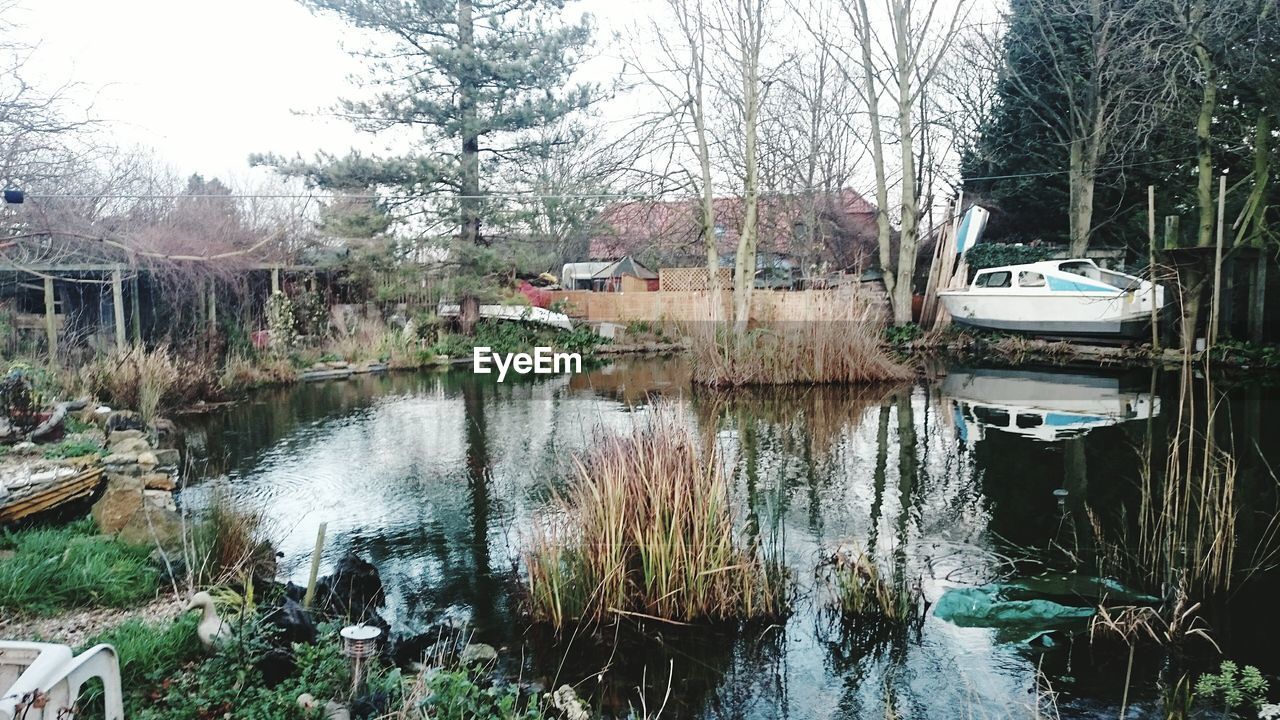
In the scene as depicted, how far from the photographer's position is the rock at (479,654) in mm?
3324

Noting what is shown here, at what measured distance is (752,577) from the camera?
3.76 meters

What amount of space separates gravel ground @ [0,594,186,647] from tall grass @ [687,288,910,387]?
7.27 m

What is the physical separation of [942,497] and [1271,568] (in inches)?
71.4

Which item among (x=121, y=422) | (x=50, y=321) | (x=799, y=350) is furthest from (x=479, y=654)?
(x=50, y=321)

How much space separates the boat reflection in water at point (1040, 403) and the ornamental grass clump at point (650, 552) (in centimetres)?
429

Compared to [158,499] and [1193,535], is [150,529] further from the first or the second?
[1193,535]

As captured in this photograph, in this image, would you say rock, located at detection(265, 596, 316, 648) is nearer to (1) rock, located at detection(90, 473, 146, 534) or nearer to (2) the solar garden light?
(2) the solar garden light

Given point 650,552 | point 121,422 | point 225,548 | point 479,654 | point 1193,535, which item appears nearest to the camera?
point 479,654

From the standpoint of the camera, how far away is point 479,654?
3.36m

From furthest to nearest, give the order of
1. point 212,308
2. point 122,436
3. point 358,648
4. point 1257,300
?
point 212,308
point 1257,300
point 122,436
point 358,648

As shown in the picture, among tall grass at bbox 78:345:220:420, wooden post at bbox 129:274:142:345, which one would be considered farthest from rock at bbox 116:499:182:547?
wooden post at bbox 129:274:142:345

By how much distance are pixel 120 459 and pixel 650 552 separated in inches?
157

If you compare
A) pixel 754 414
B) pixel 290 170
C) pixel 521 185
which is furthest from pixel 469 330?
pixel 754 414

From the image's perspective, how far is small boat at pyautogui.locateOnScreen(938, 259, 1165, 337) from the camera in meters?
12.1
